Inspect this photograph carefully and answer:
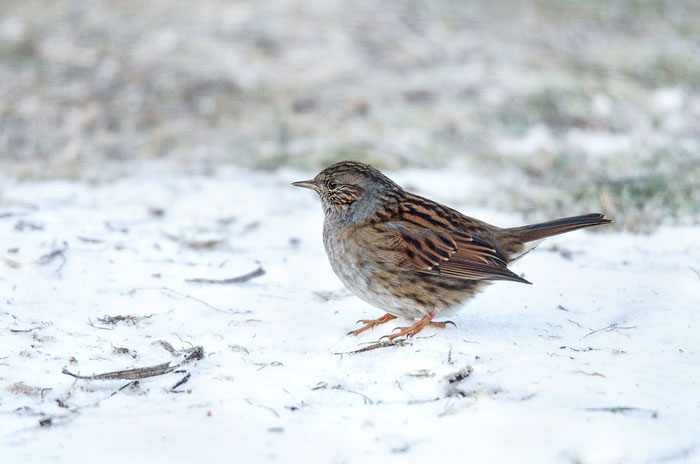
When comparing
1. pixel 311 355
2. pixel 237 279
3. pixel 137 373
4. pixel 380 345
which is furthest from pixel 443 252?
pixel 137 373

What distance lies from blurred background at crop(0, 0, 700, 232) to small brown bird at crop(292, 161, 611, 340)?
2.05m

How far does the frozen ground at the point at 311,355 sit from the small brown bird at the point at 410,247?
23 cm

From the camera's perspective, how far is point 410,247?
498 cm

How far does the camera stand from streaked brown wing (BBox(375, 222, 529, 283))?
4.88 m

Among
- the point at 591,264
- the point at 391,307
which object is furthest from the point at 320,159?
the point at 391,307

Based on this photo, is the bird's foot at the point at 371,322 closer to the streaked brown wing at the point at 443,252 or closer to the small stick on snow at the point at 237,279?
the streaked brown wing at the point at 443,252

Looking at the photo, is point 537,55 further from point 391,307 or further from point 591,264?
point 391,307

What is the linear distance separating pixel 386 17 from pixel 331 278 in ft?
26.3

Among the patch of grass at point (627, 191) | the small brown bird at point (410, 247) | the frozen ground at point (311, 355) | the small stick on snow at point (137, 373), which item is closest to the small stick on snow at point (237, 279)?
the frozen ground at point (311, 355)

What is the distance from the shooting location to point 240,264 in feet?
20.1

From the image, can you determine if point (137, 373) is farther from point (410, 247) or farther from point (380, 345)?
point (410, 247)

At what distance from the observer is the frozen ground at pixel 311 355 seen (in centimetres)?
353

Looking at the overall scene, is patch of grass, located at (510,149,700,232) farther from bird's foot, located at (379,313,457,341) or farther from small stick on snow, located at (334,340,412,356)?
small stick on snow, located at (334,340,412,356)

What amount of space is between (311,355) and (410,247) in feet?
2.99
